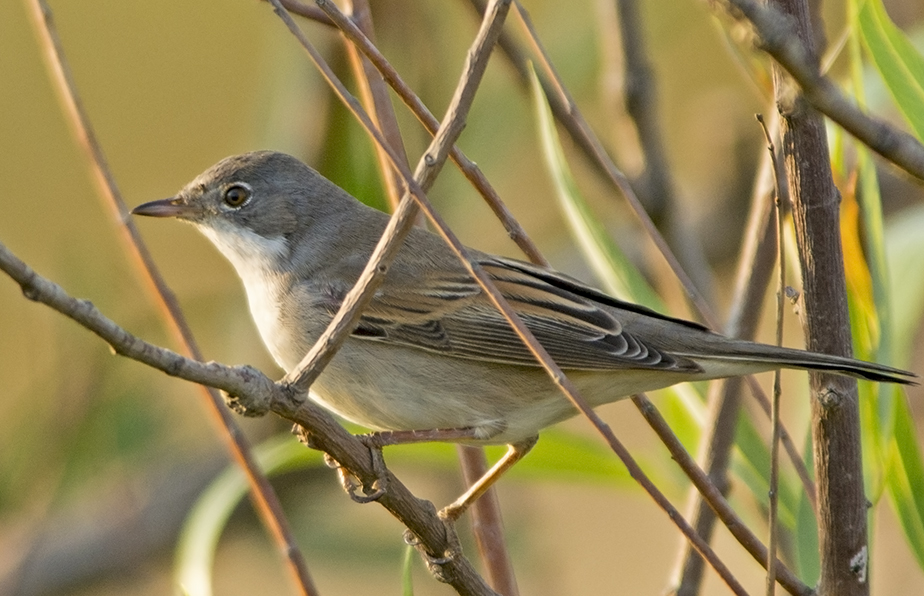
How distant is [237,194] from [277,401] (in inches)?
68.2

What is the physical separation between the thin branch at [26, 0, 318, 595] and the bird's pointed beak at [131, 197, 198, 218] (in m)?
0.90

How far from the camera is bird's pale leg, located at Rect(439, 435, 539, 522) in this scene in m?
2.44

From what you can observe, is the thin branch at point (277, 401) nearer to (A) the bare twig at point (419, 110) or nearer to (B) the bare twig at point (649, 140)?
(A) the bare twig at point (419, 110)

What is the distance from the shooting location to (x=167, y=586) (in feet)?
18.2

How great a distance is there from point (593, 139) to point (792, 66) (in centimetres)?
97

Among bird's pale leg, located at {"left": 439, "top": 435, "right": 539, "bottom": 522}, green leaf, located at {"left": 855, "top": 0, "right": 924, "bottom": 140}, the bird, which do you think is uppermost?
green leaf, located at {"left": 855, "top": 0, "right": 924, "bottom": 140}

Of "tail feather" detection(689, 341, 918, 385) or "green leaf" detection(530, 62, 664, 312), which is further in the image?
"green leaf" detection(530, 62, 664, 312)

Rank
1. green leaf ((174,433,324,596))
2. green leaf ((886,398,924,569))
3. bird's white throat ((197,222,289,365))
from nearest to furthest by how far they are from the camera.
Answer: green leaf ((886,398,924,569))
green leaf ((174,433,324,596))
bird's white throat ((197,222,289,365))

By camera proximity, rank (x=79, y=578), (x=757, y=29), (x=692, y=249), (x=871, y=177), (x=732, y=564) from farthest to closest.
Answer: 1. (x=732, y=564)
2. (x=79, y=578)
3. (x=692, y=249)
4. (x=871, y=177)
5. (x=757, y=29)

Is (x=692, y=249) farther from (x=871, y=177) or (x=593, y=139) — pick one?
(x=593, y=139)

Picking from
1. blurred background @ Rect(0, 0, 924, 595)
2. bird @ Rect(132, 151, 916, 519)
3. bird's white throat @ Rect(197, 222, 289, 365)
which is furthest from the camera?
blurred background @ Rect(0, 0, 924, 595)

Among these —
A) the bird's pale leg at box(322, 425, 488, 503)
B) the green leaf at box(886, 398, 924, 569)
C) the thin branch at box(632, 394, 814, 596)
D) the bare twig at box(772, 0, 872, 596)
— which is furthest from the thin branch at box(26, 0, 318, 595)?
the green leaf at box(886, 398, 924, 569)

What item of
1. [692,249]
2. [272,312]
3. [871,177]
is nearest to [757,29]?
[871,177]

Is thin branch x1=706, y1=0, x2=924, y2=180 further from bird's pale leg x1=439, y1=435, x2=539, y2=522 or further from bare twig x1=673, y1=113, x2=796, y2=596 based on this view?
bird's pale leg x1=439, y1=435, x2=539, y2=522
